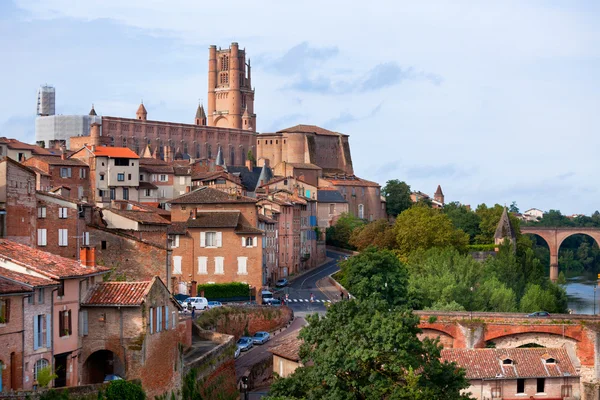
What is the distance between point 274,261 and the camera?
220 feet

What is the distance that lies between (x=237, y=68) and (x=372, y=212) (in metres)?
55.8

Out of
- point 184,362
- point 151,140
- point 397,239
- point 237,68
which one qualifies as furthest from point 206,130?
point 184,362

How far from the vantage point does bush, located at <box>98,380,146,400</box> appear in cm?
2506

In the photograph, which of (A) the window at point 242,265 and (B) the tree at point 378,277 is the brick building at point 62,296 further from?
(B) the tree at point 378,277

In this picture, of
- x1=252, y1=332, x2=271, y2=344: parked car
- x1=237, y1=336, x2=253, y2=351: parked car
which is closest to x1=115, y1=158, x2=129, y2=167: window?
x1=252, y1=332, x2=271, y2=344: parked car

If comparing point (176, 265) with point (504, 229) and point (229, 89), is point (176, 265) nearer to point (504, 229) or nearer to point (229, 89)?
point (504, 229)

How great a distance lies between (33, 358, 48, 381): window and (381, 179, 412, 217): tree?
91.5 meters

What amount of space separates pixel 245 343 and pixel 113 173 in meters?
38.1

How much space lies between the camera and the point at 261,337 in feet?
150

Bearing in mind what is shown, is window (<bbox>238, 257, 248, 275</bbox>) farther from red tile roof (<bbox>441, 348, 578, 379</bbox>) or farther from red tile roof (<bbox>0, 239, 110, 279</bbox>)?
red tile roof (<bbox>0, 239, 110, 279</bbox>)

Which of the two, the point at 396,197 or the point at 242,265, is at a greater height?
the point at 396,197

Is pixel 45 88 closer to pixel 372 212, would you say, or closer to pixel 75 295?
pixel 372 212

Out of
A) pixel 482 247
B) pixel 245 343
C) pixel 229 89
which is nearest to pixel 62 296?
pixel 245 343

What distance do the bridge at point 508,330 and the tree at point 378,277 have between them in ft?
24.2
